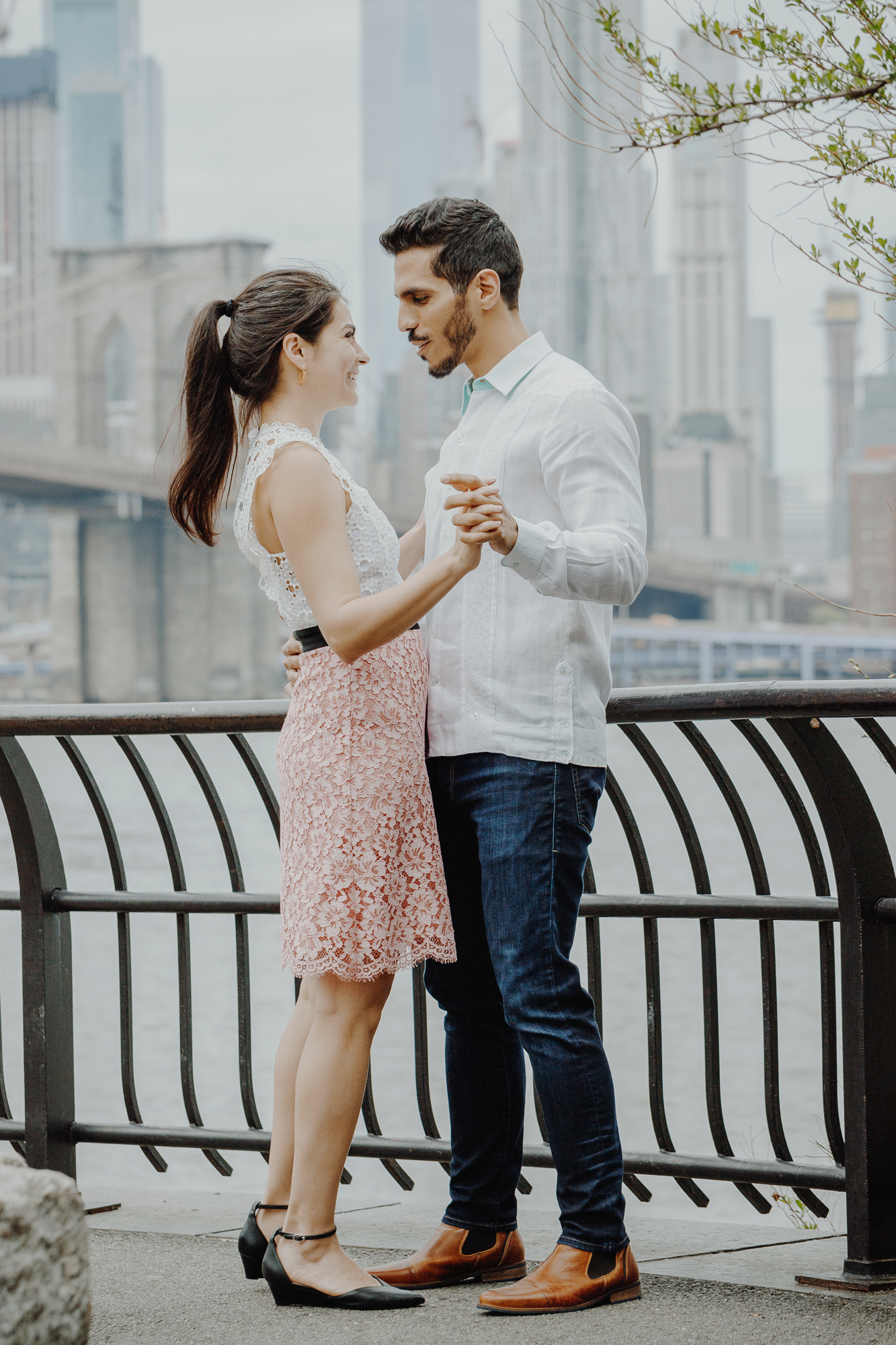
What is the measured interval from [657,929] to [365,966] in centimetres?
60

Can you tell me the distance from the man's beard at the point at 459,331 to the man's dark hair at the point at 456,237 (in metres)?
0.02

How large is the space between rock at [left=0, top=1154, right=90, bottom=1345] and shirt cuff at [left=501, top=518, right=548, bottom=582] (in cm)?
84

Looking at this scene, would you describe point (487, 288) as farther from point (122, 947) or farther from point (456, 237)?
point (122, 947)

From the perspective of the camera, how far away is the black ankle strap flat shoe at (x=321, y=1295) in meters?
1.89

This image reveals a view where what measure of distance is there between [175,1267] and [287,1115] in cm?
34

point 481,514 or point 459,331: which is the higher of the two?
point 459,331

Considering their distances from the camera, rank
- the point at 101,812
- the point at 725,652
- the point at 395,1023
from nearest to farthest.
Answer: the point at 101,812
the point at 395,1023
the point at 725,652

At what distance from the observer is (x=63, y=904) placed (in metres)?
2.42

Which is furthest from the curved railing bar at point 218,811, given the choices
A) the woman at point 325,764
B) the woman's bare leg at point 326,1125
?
the woman's bare leg at point 326,1125

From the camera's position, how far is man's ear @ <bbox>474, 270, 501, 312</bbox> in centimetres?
195

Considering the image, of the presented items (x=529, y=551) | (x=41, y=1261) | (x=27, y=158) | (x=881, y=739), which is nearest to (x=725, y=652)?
(x=881, y=739)

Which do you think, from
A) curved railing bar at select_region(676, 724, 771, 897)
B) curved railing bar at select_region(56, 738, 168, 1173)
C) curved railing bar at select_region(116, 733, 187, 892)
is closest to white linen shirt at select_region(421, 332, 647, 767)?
curved railing bar at select_region(676, 724, 771, 897)

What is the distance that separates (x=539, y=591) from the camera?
1780 mm

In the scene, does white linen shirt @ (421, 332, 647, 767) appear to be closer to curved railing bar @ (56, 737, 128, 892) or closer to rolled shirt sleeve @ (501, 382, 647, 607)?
rolled shirt sleeve @ (501, 382, 647, 607)
